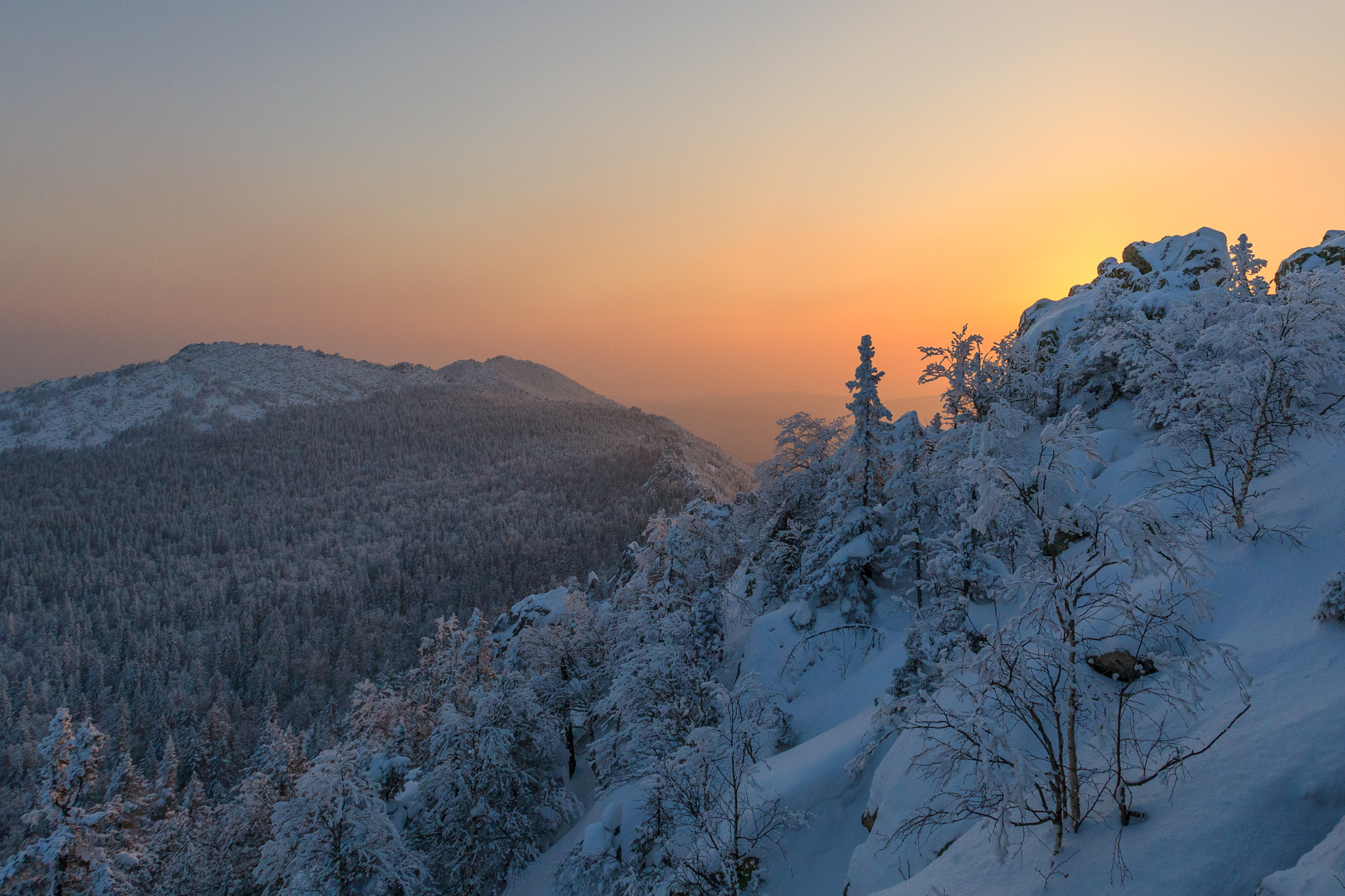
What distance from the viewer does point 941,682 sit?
12.1 metres

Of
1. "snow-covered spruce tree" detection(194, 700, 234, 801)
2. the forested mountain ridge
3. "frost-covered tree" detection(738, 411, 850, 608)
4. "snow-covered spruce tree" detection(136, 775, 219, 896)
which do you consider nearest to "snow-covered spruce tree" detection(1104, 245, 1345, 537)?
"frost-covered tree" detection(738, 411, 850, 608)

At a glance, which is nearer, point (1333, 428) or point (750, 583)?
point (1333, 428)

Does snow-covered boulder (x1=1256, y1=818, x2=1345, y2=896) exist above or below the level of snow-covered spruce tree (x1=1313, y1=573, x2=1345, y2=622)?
below

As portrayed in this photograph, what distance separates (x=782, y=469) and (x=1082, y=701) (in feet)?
71.3

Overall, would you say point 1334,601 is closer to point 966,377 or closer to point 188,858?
point 966,377

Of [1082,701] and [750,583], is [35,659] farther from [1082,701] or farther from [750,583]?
[1082,701]

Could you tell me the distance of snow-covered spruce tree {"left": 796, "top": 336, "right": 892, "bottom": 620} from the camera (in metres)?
21.0

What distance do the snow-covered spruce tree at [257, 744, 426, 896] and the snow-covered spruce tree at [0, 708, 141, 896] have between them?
8.46 meters

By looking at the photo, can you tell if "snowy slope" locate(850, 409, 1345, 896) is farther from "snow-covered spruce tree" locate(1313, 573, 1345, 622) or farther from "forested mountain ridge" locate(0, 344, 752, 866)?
"forested mountain ridge" locate(0, 344, 752, 866)

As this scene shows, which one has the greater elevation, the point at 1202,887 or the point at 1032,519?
the point at 1032,519

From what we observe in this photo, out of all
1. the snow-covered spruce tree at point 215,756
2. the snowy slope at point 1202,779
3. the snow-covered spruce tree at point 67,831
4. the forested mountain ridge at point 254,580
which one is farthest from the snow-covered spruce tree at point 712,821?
the snow-covered spruce tree at point 215,756

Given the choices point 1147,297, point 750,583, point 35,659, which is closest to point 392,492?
point 35,659

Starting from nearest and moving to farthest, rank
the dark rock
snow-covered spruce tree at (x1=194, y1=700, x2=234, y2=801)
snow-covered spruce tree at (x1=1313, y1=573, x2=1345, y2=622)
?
snow-covered spruce tree at (x1=1313, y1=573, x2=1345, y2=622) < the dark rock < snow-covered spruce tree at (x1=194, y1=700, x2=234, y2=801)

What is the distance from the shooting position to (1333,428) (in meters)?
13.6
